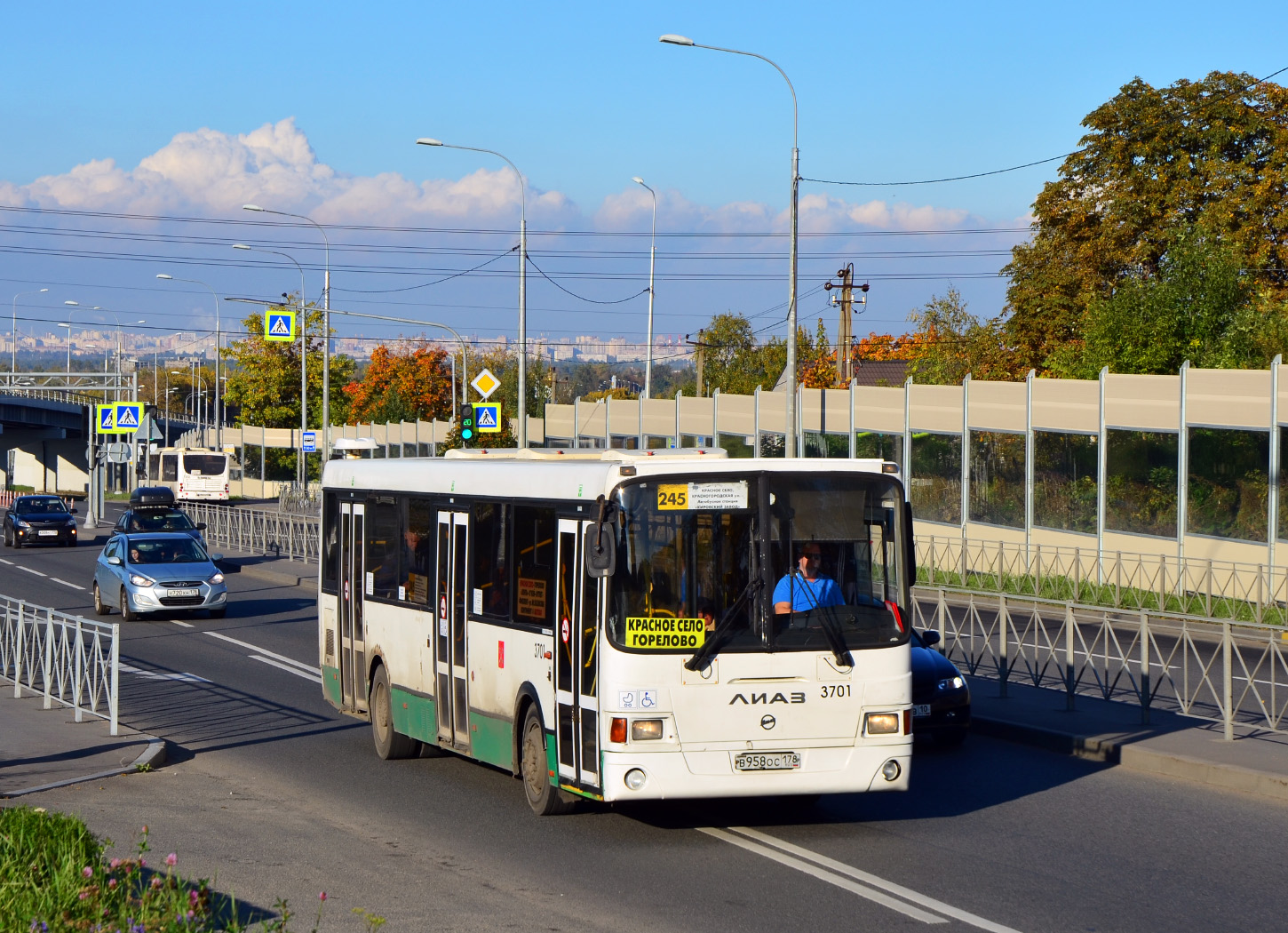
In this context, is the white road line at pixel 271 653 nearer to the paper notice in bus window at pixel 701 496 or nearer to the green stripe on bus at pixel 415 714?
the green stripe on bus at pixel 415 714

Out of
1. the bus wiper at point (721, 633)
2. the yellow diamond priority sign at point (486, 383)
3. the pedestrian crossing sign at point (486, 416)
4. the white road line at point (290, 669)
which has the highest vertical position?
the yellow diamond priority sign at point (486, 383)

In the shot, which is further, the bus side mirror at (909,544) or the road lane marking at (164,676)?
the road lane marking at (164,676)

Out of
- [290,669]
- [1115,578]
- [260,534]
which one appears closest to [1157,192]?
[1115,578]

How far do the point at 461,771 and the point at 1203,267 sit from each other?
2976cm

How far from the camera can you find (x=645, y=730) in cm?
898

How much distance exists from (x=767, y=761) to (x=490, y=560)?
282cm

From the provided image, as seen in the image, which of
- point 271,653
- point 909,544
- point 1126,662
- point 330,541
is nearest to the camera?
point 909,544

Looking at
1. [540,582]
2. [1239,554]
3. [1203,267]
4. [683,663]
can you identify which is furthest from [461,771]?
[1203,267]

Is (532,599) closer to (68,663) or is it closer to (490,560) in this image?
(490,560)

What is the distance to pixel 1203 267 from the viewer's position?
36.8 metres

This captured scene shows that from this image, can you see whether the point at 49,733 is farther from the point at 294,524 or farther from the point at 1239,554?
the point at 294,524

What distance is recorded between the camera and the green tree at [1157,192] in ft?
137

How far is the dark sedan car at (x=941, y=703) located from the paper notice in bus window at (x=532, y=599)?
394cm

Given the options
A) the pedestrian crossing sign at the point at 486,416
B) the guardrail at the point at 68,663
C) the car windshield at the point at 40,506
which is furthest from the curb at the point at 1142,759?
the car windshield at the point at 40,506
